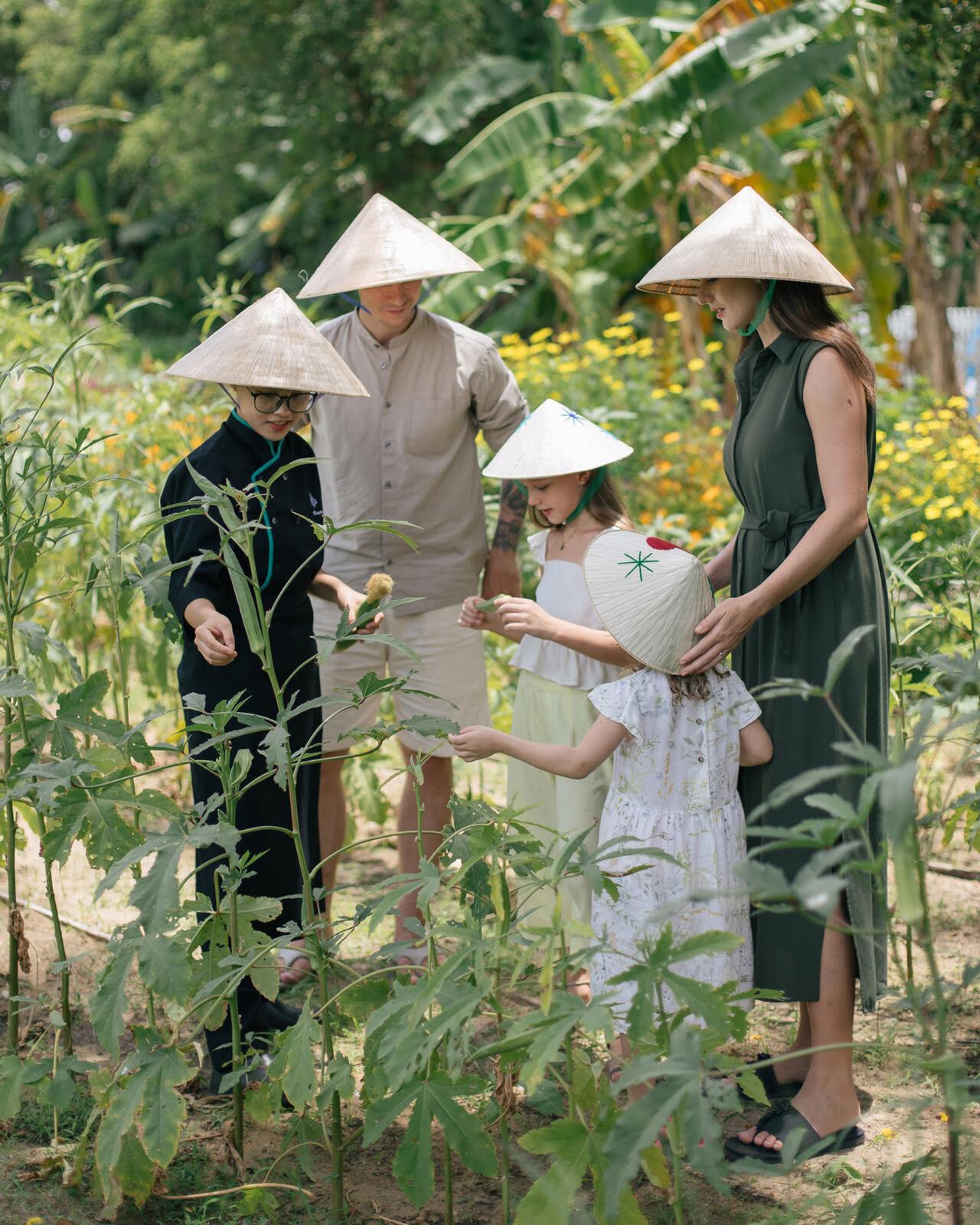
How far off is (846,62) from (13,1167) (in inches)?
336

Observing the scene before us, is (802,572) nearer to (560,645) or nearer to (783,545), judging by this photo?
(783,545)

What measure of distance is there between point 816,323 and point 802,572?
47 centimetres

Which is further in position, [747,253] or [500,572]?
[500,572]

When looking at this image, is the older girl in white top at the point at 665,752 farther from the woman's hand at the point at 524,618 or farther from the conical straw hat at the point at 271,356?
the conical straw hat at the point at 271,356

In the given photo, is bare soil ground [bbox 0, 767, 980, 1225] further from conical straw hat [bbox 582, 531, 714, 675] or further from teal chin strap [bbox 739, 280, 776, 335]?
teal chin strap [bbox 739, 280, 776, 335]

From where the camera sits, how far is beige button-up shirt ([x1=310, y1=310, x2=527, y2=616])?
11.0ft

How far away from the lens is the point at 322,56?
56.0ft

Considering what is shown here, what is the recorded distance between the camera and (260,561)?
2.78m

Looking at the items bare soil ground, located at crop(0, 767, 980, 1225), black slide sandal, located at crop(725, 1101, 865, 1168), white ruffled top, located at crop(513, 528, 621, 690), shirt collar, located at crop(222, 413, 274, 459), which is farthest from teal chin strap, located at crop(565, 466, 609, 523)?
black slide sandal, located at crop(725, 1101, 865, 1168)

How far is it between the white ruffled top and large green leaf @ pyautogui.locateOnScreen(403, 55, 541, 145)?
10081mm

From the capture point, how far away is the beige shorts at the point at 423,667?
341 cm

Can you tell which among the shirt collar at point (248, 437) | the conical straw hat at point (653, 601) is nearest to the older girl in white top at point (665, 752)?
the conical straw hat at point (653, 601)

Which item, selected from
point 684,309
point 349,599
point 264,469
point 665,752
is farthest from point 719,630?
point 684,309

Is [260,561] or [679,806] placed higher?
[260,561]
